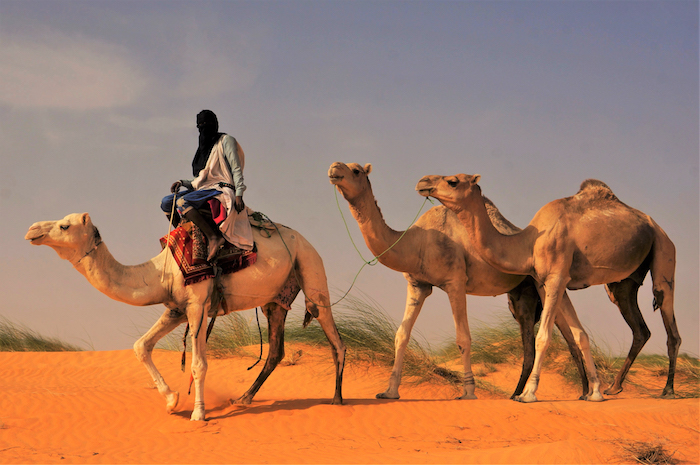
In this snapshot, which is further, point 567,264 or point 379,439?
point 567,264

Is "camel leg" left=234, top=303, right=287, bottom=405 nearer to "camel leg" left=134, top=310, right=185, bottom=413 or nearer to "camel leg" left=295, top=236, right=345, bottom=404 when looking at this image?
"camel leg" left=295, top=236, right=345, bottom=404

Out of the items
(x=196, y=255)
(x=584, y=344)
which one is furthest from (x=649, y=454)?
(x=196, y=255)

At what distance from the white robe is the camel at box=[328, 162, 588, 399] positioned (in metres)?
1.43

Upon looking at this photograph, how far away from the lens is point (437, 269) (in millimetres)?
9219

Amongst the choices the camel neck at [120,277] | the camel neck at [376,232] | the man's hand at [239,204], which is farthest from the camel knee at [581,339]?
the camel neck at [120,277]

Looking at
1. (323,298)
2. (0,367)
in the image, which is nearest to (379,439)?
(323,298)

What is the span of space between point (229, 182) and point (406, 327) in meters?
3.41

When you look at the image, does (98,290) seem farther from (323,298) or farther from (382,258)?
(382,258)

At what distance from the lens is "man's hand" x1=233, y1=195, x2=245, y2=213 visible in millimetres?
7785

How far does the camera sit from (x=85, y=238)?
7254mm

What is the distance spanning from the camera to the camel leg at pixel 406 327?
9.27m

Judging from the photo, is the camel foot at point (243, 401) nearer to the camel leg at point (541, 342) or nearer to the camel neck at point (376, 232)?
the camel neck at point (376, 232)

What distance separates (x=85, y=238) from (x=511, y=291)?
6370 millimetres

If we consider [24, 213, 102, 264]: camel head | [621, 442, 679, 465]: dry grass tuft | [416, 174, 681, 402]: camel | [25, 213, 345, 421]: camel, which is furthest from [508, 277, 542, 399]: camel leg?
[24, 213, 102, 264]: camel head
